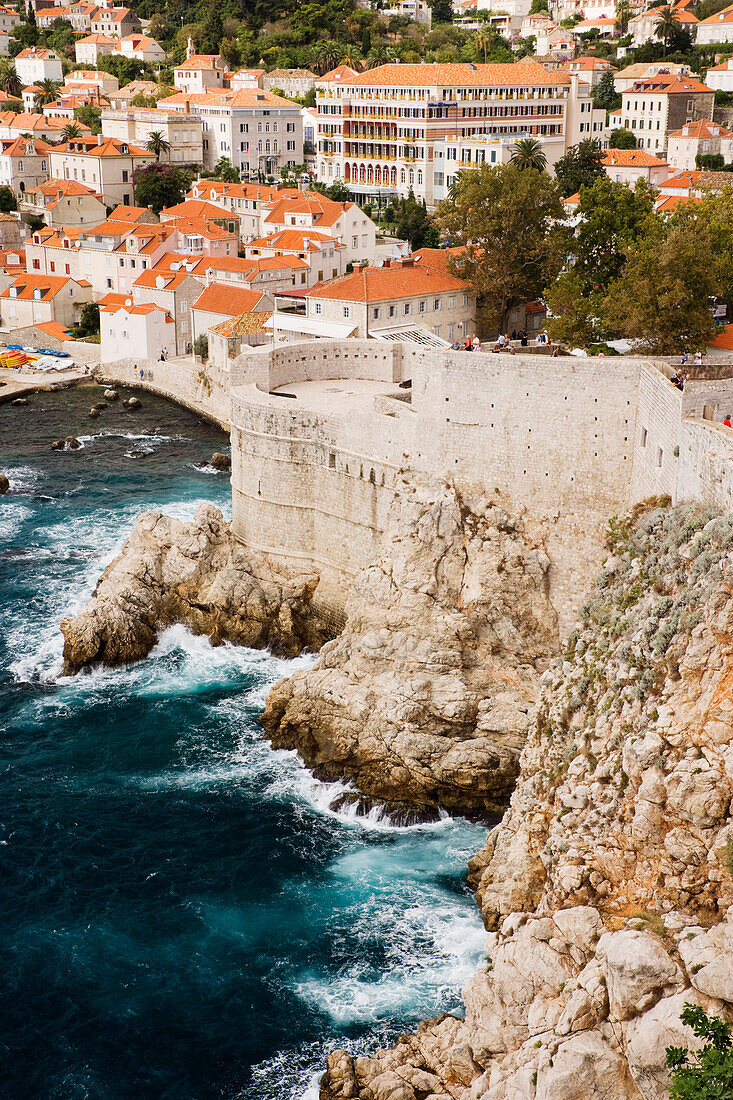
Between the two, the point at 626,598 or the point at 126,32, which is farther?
the point at 126,32

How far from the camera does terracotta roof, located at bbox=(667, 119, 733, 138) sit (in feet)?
267

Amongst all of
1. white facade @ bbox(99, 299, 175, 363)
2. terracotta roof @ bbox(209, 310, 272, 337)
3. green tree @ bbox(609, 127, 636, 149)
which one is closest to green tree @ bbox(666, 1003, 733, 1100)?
terracotta roof @ bbox(209, 310, 272, 337)

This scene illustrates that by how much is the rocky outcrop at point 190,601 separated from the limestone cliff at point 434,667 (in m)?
3.91

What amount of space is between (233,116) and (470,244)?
51.6 meters

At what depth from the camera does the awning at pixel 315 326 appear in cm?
4753

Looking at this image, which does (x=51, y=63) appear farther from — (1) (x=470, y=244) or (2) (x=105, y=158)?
(1) (x=470, y=244)

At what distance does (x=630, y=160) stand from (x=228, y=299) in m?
30.8

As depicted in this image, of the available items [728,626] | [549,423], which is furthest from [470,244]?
[728,626]

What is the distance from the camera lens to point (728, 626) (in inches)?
784

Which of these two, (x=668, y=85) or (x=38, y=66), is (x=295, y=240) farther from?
→ (x=38, y=66)

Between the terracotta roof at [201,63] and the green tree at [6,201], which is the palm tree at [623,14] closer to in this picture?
the terracotta roof at [201,63]

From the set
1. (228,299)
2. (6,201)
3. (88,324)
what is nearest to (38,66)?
(6,201)

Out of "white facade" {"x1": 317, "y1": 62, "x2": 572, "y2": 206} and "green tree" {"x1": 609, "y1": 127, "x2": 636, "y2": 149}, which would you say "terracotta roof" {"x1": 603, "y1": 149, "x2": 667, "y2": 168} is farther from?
"green tree" {"x1": 609, "y1": 127, "x2": 636, "y2": 149}

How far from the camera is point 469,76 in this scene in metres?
81.5
